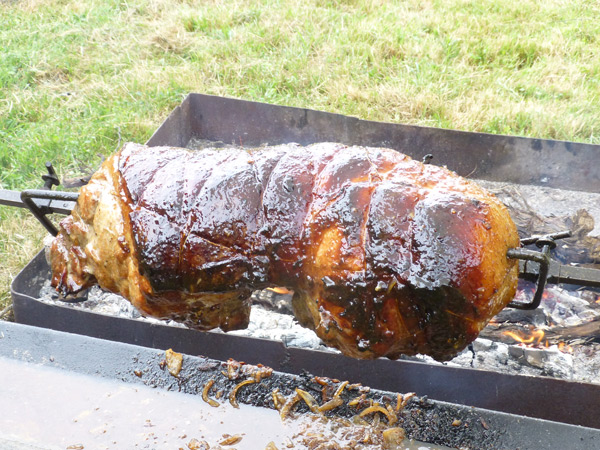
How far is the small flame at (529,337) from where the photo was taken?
2754 mm

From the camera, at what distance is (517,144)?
3.71 metres

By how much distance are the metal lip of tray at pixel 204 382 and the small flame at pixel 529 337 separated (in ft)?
3.14

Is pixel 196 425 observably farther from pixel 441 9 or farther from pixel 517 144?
pixel 441 9

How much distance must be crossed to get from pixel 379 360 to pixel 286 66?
374cm

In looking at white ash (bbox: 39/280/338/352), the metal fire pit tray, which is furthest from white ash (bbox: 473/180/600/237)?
white ash (bbox: 39/280/338/352)

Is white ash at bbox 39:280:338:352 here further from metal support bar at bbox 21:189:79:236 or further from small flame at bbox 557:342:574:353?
small flame at bbox 557:342:574:353

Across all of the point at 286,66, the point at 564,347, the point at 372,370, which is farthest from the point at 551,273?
the point at 286,66

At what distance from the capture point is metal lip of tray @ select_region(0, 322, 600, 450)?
1.83m

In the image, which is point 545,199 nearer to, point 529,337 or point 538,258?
point 529,337

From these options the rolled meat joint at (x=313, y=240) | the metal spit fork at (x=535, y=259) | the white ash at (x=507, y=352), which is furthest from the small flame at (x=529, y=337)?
the rolled meat joint at (x=313, y=240)

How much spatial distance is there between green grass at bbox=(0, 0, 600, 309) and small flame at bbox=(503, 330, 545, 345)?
2.09 meters

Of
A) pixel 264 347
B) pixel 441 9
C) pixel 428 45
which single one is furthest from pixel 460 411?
pixel 441 9

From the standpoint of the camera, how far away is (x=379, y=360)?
2258 millimetres

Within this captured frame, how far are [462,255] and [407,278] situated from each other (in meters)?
0.16
